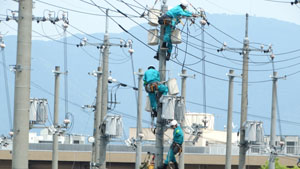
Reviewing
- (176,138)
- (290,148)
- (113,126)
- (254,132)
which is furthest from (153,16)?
(290,148)

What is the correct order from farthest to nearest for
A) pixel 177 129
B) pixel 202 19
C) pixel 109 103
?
1. pixel 109 103
2. pixel 202 19
3. pixel 177 129

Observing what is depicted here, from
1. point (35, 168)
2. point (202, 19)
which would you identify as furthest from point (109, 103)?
point (35, 168)

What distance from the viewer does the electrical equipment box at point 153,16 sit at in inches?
1148

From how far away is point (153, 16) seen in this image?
29250 mm

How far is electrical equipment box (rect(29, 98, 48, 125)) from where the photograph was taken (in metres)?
32.3

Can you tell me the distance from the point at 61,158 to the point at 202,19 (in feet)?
153

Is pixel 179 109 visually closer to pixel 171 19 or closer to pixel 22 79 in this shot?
pixel 171 19

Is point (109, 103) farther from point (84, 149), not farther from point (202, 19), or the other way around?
point (84, 149)

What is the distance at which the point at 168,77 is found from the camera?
29469mm

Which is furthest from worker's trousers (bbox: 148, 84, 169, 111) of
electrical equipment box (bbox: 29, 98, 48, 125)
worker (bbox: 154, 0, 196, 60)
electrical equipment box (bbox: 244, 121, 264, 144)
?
electrical equipment box (bbox: 244, 121, 264, 144)

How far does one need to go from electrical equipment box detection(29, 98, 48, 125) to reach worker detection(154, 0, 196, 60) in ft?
19.1

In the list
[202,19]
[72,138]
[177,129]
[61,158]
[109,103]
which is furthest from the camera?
[72,138]

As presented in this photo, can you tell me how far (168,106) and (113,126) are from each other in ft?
25.9

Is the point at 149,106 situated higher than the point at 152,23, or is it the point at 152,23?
the point at 152,23
